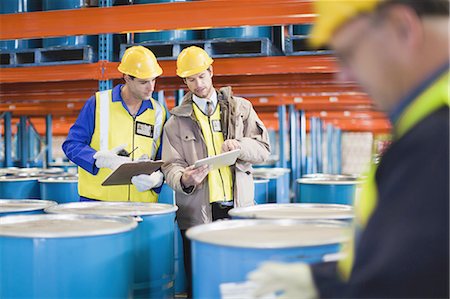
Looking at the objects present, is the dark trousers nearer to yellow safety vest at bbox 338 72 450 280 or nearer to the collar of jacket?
the collar of jacket

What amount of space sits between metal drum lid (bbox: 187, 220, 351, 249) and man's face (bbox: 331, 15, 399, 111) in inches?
28.9

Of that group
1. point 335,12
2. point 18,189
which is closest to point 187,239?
point 335,12

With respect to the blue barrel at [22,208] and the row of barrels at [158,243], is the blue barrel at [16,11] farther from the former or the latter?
the row of barrels at [158,243]

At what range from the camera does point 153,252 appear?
2.69 m

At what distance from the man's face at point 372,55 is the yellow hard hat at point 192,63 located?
218cm

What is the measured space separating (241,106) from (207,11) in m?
1.00

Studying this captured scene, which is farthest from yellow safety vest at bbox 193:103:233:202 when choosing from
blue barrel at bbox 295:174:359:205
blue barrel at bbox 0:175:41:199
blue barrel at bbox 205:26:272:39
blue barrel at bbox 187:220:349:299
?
blue barrel at bbox 0:175:41:199

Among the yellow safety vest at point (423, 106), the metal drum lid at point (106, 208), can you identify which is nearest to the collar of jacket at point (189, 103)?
the metal drum lid at point (106, 208)

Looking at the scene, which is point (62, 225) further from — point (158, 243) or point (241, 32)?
point (241, 32)

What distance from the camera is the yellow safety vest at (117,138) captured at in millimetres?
3541

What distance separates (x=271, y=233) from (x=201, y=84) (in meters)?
1.38

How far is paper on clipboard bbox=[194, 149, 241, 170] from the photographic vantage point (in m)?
2.86

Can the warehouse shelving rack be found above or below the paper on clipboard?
above

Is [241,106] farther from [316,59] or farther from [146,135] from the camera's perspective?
[316,59]
